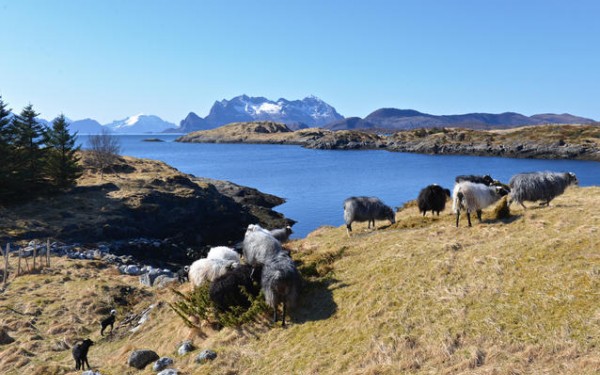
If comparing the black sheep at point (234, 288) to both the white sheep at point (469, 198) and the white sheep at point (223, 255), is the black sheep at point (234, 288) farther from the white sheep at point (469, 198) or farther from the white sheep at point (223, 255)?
the white sheep at point (469, 198)

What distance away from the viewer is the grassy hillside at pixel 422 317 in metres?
9.49

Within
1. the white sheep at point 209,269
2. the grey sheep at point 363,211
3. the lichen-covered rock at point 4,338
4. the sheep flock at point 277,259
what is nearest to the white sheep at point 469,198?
the sheep flock at point 277,259

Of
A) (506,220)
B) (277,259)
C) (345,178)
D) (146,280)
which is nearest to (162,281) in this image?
(146,280)

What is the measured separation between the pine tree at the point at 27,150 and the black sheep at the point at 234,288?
1587 inches

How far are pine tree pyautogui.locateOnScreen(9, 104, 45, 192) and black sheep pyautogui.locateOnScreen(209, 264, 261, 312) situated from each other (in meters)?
40.3

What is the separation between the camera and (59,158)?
49.2 m

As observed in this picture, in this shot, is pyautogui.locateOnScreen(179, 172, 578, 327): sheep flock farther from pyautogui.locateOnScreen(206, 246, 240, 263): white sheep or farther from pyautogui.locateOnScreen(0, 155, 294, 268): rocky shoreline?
pyautogui.locateOnScreen(0, 155, 294, 268): rocky shoreline

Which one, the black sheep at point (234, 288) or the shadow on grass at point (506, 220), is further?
the shadow on grass at point (506, 220)

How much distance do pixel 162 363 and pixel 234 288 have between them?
3259 mm

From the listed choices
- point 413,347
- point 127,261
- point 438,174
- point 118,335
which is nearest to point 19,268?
point 127,261

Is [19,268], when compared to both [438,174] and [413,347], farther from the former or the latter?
[438,174]

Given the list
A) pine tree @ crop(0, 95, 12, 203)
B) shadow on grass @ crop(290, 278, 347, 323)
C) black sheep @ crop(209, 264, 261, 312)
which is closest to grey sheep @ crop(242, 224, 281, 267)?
black sheep @ crop(209, 264, 261, 312)

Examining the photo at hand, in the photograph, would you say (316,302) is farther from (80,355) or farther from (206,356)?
(80,355)

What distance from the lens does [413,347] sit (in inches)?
Result: 399
